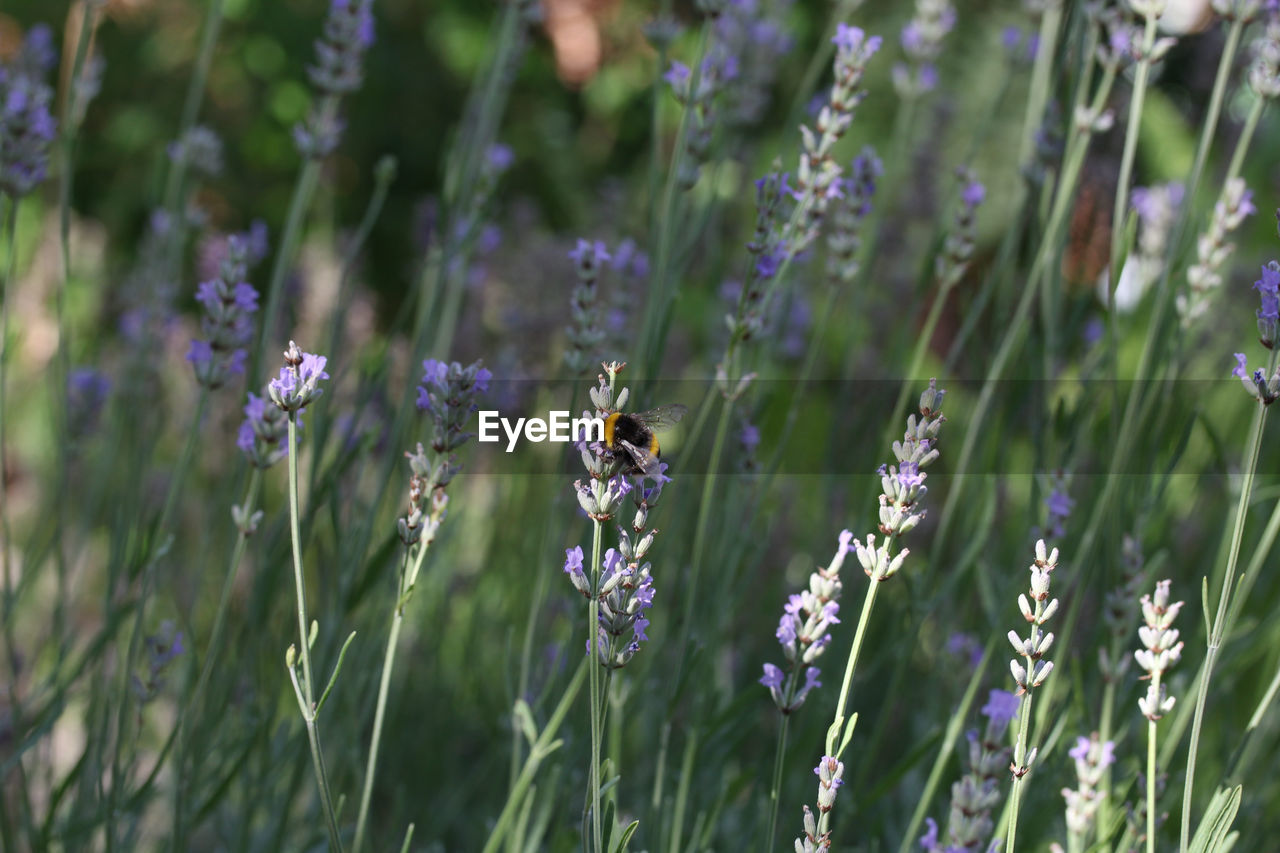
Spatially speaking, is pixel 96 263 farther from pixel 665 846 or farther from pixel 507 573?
pixel 665 846

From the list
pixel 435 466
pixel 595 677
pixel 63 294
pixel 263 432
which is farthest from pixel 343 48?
pixel 595 677

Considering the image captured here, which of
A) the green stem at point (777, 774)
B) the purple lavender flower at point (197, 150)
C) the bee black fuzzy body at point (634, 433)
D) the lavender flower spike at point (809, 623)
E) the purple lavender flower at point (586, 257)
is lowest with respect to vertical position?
the green stem at point (777, 774)

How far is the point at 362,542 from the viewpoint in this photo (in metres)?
1.18

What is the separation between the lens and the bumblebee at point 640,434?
94 cm

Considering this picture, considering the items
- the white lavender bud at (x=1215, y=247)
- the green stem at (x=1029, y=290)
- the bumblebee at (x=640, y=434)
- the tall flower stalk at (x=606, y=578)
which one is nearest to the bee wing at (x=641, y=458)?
the bumblebee at (x=640, y=434)

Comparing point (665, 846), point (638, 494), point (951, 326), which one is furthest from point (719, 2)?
point (951, 326)

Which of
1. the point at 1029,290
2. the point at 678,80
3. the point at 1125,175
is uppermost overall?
the point at 678,80

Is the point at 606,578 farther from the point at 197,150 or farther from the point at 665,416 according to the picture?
the point at 197,150

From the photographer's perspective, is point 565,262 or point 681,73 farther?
point 565,262

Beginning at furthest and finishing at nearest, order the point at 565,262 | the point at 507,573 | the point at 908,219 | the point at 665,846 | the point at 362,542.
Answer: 1. the point at 908,219
2. the point at 565,262
3. the point at 507,573
4. the point at 362,542
5. the point at 665,846

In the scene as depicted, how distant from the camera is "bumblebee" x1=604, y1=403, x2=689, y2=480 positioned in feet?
3.07

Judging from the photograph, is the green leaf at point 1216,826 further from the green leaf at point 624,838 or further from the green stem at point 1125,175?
the green stem at point 1125,175

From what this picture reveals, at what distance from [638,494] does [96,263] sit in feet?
9.50

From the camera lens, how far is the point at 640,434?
3.37ft
